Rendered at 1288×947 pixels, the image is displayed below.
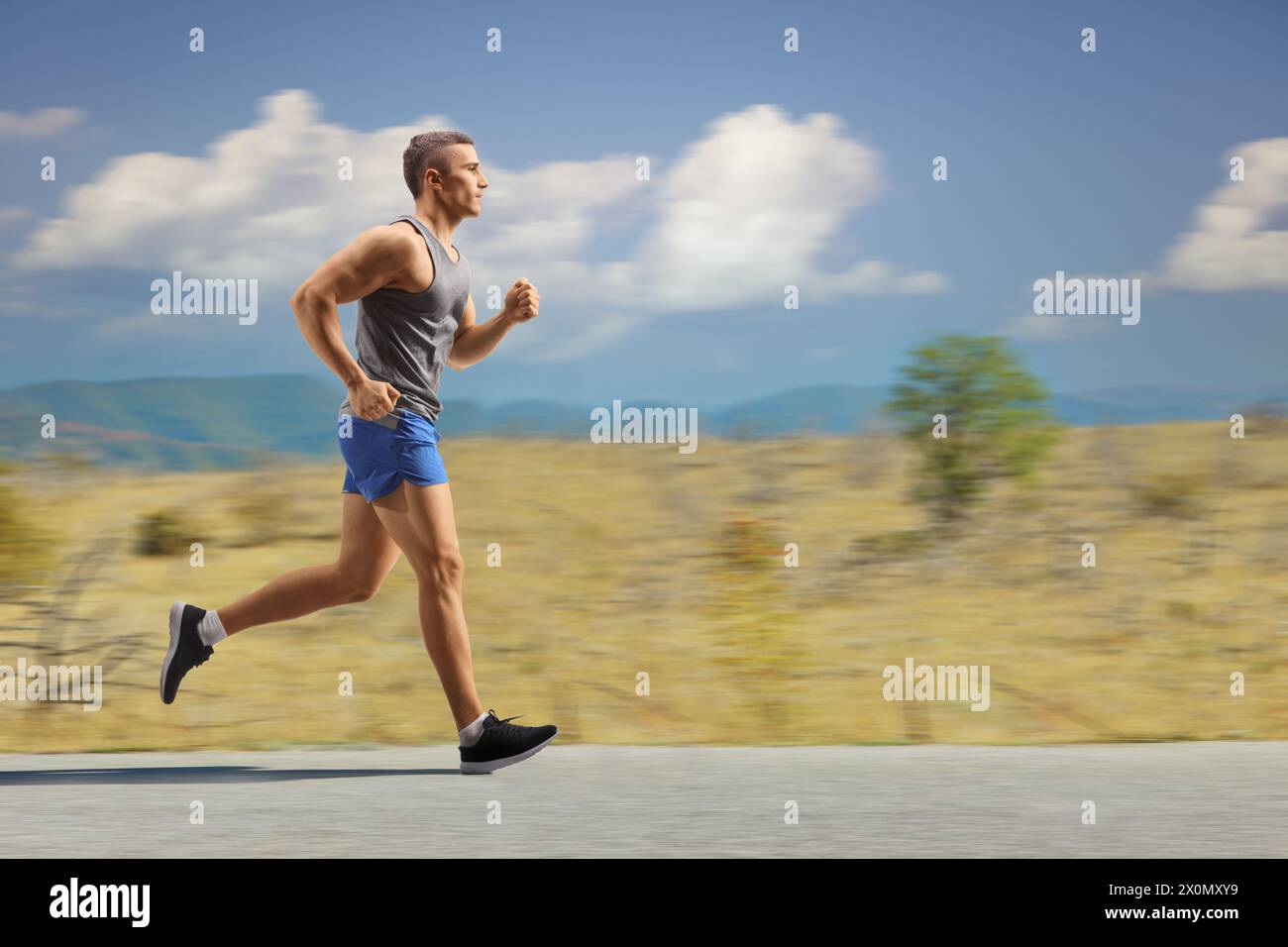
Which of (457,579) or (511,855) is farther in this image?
(457,579)

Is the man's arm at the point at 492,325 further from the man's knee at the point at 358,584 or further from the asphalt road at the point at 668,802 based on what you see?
the asphalt road at the point at 668,802

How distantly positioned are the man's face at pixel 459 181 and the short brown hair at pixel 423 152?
1.0 inches

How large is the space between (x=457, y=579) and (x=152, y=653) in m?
4.96

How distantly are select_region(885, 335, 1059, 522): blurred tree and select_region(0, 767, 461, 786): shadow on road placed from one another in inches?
335

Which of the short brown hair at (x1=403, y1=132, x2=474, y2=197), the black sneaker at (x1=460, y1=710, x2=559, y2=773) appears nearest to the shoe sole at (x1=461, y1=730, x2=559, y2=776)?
the black sneaker at (x1=460, y1=710, x2=559, y2=773)

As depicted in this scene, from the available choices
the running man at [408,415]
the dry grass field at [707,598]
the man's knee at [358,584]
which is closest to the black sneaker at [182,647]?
the running man at [408,415]

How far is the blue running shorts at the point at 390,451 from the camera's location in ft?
15.8

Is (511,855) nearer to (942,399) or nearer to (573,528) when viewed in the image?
(573,528)

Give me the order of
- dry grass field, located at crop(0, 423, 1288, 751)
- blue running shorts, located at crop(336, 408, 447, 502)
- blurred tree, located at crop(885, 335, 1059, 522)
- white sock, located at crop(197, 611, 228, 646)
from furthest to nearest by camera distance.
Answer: blurred tree, located at crop(885, 335, 1059, 522) → dry grass field, located at crop(0, 423, 1288, 751) → white sock, located at crop(197, 611, 228, 646) → blue running shorts, located at crop(336, 408, 447, 502)

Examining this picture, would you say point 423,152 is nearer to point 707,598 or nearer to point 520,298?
point 520,298

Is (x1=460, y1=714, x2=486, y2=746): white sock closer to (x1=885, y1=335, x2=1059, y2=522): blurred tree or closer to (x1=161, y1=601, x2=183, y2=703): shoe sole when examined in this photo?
(x1=161, y1=601, x2=183, y2=703): shoe sole

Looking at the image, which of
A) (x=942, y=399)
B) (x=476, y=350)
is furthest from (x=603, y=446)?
(x=476, y=350)

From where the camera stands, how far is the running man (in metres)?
4.79

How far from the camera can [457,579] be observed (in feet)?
16.1
